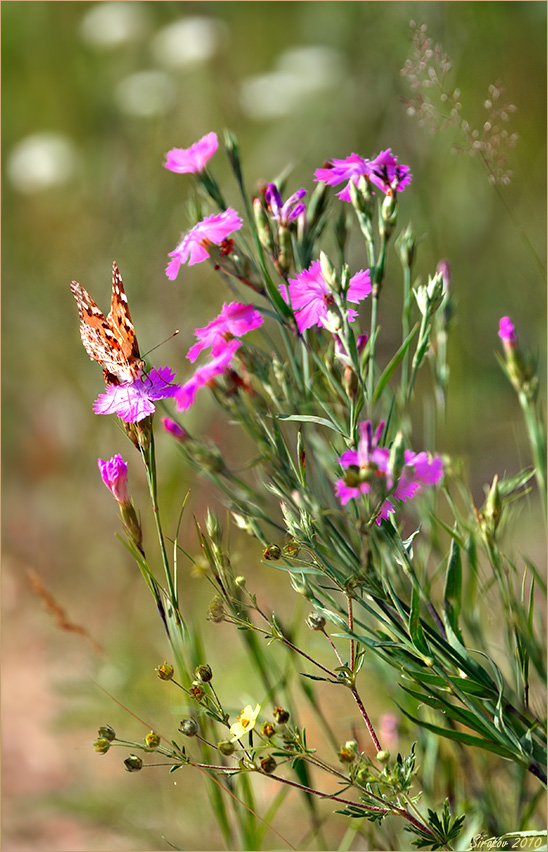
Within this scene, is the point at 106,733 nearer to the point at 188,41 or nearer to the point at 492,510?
the point at 492,510

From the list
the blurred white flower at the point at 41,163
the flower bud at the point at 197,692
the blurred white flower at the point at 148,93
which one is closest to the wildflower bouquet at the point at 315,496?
the flower bud at the point at 197,692

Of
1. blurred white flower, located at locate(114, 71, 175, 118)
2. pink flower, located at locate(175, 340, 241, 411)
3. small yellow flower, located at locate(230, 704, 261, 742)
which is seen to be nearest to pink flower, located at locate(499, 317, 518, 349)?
pink flower, located at locate(175, 340, 241, 411)

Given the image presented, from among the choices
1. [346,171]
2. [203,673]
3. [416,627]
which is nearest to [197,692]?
[203,673]

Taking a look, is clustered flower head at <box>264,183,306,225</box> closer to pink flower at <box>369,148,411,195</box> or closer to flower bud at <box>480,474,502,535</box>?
pink flower at <box>369,148,411,195</box>

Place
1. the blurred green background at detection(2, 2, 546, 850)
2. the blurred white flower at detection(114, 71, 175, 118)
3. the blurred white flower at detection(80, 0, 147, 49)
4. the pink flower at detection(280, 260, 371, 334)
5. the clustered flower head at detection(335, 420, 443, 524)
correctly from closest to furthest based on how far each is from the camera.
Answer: the clustered flower head at detection(335, 420, 443, 524) → the pink flower at detection(280, 260, 371, 334) → the blurred green background at detection(2, 2, 546, 850) → the blurred white flower at detection(114, 71, 175, 118) → the blurred white flower at detection(80, 0, 147, 49)

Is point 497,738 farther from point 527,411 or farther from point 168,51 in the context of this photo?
point 168,51

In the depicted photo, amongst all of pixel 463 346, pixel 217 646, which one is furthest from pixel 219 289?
pixel 217 646
